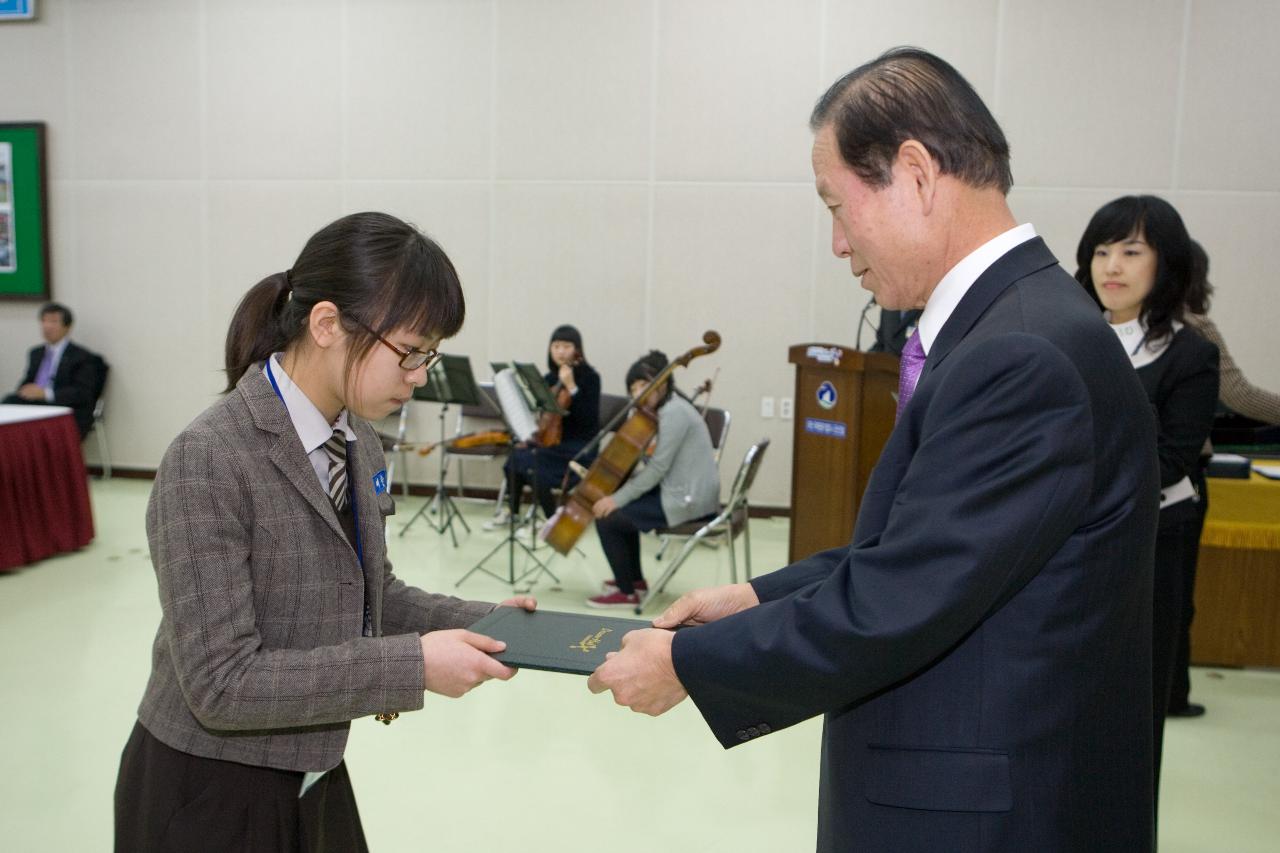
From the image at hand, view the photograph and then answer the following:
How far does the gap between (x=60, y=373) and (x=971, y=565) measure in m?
8.23

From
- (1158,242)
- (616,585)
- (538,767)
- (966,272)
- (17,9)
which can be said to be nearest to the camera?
(966,272)

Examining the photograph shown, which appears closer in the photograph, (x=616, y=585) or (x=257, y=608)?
(x=257, y=608)

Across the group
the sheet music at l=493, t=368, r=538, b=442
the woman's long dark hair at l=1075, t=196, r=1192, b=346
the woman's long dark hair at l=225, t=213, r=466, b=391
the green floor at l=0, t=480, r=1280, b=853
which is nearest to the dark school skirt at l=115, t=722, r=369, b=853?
the woman's long dark hair at l=225, t=213, r=466, b=391

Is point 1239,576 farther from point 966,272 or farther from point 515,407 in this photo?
point 966,272

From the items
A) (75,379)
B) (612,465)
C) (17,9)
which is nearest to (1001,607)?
(612,465)

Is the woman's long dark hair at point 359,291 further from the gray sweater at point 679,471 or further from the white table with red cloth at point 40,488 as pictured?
the white table with red cloth at point 40,488

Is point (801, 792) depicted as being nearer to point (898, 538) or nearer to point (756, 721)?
point (756, 721)

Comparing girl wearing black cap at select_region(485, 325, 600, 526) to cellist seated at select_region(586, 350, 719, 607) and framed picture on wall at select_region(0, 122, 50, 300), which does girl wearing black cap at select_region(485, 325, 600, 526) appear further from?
framed picture on wall at select_region(0, 122, 50, 300)

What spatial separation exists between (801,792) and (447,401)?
137 inches

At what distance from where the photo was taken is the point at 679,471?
521 centimetres

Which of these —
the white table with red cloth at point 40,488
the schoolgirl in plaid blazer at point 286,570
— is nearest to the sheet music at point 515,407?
the white table with red cloth at point 40,488

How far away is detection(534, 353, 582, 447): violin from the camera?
6812 mm

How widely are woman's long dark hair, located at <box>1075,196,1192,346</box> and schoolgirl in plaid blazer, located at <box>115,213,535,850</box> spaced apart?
2054 mm

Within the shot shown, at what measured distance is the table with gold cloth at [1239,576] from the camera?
4367mm
